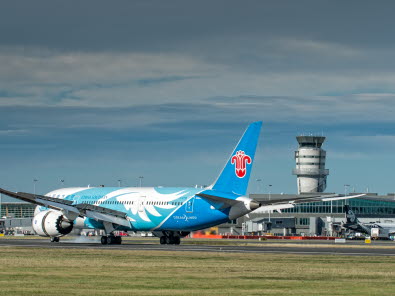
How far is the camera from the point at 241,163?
7725 cm

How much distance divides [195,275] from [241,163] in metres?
38.8

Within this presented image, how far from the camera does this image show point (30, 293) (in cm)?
3019

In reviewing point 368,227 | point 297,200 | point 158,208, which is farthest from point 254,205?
point 368,227

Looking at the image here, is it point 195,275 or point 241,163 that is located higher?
point 241,163

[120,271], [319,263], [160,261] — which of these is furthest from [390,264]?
[120,271]

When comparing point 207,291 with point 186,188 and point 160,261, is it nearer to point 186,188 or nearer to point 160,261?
point 160,261

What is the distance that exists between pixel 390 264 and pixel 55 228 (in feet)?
149

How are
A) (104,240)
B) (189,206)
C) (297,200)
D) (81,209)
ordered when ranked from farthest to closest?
(104,240), (81,209), (189,206), (297,200)

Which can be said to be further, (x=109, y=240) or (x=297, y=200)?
(x=109, y=240)

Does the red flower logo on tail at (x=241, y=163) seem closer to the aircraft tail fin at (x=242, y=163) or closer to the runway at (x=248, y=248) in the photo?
the aircraft tail fin at (x=242, y=163)

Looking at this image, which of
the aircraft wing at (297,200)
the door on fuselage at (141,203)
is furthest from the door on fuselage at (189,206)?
the aircraft wing at (297,200)

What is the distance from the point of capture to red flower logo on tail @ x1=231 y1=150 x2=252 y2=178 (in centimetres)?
7719

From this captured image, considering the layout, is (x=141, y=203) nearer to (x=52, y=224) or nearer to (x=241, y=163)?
(x=52, y=224)

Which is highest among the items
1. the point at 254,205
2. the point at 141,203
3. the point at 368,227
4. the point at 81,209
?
the point at 141,203
